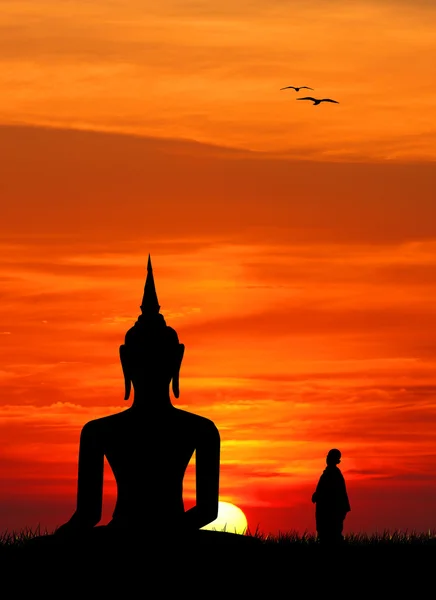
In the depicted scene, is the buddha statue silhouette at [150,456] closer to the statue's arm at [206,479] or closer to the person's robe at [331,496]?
the statue's arm at [206,479]

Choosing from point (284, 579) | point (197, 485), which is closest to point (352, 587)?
point (284, 579)

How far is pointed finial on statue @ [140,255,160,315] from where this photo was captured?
18.4 meters

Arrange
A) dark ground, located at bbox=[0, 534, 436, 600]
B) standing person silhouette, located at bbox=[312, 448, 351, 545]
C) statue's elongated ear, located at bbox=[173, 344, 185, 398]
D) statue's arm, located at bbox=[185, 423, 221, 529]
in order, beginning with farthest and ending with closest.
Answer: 1. standing person silhouette, located at bbox=[312, 448, 351, 545]
2. statue's elongated ear, located at bbox=[173, 344, 185, 398]
3. statue's arm, located at bbox=[185, 423, 221, 529]
4. dark ground, located at bbox=[0, 534, 436, 600]

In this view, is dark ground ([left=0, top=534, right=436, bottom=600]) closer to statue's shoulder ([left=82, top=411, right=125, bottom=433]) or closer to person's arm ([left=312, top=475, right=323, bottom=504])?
statue's shoulder ([left=82, top=411, right=125, bottom=433])

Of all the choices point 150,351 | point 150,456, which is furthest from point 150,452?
point 150,351

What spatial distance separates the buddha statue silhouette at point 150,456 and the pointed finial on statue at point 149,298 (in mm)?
393

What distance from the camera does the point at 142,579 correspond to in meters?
17.3

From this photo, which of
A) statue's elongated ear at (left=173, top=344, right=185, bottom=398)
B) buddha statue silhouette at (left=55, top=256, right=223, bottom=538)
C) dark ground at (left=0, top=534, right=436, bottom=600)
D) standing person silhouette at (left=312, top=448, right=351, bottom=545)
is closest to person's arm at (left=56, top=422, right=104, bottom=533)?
buddha statue silhouette at (left=55, top=256, right=223, bottom=538)

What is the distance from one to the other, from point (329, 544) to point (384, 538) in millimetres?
2079

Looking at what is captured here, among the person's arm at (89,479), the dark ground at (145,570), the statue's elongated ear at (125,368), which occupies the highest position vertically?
the statue's elongated ear at (125,368)

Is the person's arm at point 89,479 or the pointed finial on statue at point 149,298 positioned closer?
the person's arm at point 89,479

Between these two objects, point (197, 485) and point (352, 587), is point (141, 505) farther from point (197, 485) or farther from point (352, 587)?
point (352, 587)

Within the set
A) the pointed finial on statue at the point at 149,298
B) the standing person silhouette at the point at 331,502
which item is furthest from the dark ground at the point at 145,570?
the standing person silhouette at the point at 331,502

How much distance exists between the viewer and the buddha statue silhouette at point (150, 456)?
59.6 feet
